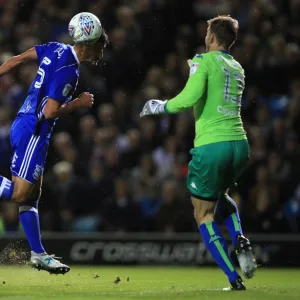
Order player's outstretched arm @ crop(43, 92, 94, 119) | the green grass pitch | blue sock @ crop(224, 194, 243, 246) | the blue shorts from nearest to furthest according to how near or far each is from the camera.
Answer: the green grass pitch
blue sock @ crop(224, 194, 243, 246)
player's outstretched arm @ crop(43, 92, 94, 119)
the blue shorts

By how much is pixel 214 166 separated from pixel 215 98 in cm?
59

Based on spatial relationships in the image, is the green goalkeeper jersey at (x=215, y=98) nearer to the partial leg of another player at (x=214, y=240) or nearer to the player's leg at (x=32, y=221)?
the partial leg of another player at (x=214, y=240)

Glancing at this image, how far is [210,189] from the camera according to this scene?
8172 mm

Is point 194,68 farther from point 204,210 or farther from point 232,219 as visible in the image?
point 232,219

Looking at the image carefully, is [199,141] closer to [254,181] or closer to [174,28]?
[254,181]

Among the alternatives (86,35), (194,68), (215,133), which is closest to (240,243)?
(215,133)

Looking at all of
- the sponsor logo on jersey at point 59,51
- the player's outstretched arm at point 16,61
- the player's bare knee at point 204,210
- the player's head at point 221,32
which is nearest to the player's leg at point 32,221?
the player's outstretched arm at point 16,61

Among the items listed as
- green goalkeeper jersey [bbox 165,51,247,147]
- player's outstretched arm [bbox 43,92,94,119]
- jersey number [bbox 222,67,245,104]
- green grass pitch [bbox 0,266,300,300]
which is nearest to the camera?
green grass pitch [bbox 0,266,300,300]

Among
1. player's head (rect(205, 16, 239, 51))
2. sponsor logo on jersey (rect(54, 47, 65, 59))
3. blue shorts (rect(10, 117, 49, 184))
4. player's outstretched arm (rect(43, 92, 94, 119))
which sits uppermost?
player's head (rect(205, 16, 239, 51))

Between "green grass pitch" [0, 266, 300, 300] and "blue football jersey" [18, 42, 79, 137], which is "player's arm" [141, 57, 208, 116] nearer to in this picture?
"blue football jersey" [18, 42, 79, 137]

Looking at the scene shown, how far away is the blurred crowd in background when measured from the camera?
13734 mm

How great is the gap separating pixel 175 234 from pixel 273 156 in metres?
1.82

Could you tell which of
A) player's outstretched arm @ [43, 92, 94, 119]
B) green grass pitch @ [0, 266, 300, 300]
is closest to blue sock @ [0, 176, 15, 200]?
player's outstretched arm @ [43, 92, 94, 119]

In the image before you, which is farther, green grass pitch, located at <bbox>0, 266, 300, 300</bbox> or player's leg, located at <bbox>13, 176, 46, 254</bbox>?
player's leg, located at <bbox>13, 176, 46, 254</bbox>
